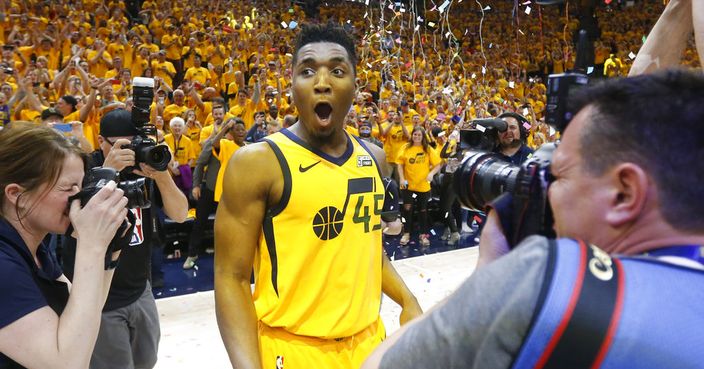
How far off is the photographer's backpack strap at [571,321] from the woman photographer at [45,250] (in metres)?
1.23

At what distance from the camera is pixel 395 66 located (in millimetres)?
12555

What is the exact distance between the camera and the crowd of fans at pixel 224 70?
730 cm

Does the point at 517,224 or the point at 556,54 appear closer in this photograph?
the point at 517,224

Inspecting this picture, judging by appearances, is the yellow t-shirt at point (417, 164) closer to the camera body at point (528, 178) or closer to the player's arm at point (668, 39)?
the player's arm at point (668, 39)

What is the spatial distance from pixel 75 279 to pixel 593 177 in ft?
4.27

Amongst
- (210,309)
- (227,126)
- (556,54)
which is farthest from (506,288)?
(556,54)

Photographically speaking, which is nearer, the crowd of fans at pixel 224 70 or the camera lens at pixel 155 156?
the camera lens at pixel 155 156

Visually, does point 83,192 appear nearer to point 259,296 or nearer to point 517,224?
point 259,296

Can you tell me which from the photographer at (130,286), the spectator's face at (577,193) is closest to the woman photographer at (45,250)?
the photographer at (130,286)

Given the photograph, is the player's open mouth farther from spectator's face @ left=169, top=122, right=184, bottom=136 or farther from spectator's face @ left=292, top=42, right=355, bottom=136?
spectator's face @ left=169, top=122, right=184, bottom=136

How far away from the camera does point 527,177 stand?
2.82 ft

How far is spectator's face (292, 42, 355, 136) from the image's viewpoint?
2027 millimetres

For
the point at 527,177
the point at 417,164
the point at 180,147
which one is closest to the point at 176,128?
the point at 180,147

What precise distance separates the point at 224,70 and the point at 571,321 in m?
11.1
